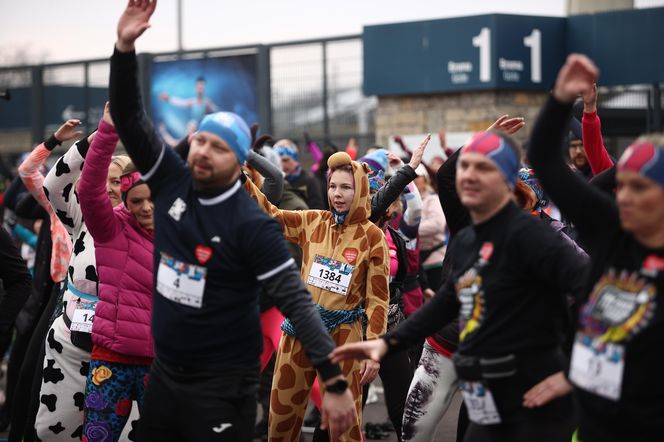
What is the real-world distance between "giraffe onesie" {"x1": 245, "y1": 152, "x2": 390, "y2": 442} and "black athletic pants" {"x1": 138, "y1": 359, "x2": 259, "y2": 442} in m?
1.53

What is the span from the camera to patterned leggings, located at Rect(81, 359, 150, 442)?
5605 millimetres

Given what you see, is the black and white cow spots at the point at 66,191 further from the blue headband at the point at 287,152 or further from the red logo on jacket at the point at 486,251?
the blue headband at the point at 287,152

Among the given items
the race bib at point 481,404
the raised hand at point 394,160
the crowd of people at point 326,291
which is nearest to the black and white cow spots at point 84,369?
the crowd of people at point 326,291

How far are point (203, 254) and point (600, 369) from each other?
1.74 m

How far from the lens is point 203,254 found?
14.8ft

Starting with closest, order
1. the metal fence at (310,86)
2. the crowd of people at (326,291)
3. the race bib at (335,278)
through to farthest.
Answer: the crowd of people at (326,291)
the race bib at (335,278)
the metal fence at (310,86)

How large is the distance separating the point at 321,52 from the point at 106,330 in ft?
40.2

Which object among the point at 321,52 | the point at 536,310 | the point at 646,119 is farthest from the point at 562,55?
the point at 536,310

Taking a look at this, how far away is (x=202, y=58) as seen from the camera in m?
18.6

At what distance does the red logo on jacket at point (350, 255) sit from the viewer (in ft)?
20.9

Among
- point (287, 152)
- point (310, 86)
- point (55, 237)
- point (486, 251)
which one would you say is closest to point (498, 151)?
point (486, 251)

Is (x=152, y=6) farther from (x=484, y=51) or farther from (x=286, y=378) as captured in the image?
(x=484, y=51)

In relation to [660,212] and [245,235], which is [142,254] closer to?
[245,235]

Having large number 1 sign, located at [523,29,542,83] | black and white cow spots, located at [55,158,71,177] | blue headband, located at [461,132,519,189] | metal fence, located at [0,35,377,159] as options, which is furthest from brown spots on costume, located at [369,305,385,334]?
metal fence, located at [0,35,377,159]
